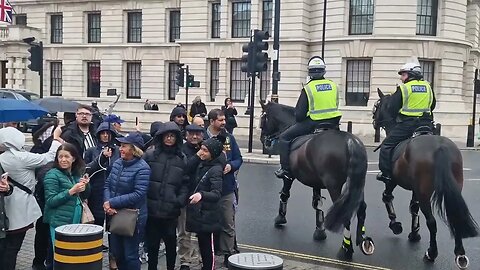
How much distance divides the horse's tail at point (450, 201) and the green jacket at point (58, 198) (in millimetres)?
4571

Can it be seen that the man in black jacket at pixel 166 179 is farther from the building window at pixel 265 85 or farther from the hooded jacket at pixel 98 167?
the building window at pixel 265 85

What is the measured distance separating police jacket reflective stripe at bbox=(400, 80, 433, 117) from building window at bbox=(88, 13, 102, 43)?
35816 mm

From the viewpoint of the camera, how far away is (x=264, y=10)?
1364 inches

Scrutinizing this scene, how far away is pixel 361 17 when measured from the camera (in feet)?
105

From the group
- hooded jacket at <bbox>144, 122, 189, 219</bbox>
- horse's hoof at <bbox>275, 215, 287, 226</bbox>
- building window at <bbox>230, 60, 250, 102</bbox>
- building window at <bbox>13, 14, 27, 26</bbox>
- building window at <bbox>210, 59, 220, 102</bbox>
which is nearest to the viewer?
hooded jacket at <bbox>144, 122, 189, 219</bbox>

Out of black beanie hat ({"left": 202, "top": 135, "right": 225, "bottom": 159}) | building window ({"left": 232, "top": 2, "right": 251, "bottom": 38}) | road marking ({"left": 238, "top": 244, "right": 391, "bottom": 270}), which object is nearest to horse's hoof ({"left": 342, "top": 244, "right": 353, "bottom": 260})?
road marking ({"left": 238, "top": 244, "right": 391, "bottom": 270})

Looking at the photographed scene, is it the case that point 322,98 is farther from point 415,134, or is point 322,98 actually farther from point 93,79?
point 93,79

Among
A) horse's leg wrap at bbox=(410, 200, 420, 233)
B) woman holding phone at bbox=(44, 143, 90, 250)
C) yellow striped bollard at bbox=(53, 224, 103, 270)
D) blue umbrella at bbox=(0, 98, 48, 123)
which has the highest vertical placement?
blue umbrella at bbox=(0, 98, 48, 123)

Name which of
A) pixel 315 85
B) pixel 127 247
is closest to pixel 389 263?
pixel 315 85

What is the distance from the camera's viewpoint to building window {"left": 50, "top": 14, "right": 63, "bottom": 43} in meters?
43.1

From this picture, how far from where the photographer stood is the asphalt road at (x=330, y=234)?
7.89m

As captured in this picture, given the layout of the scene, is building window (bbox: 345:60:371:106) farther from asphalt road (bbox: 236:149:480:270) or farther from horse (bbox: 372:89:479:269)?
horse (bbox: 372:89:479:269)

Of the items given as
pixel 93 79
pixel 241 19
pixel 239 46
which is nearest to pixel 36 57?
pixel 239 46

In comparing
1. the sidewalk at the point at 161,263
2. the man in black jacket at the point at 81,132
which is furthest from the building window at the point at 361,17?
the man in black jacket at the point at 81,132
